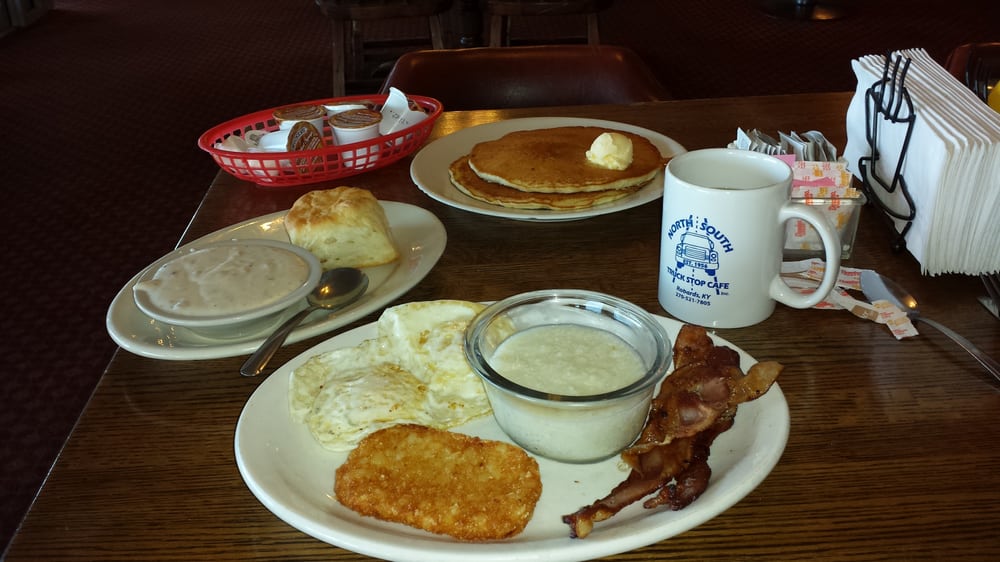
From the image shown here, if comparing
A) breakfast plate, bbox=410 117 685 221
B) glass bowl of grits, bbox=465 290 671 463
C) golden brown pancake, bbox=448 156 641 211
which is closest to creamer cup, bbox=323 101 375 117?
breakfast plate, bbox=410 117 685 221

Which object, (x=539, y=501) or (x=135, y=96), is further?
(x=135, y=96)

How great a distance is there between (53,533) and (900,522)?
698 millimetres

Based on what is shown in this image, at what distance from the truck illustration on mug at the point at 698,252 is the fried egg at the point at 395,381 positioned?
0.24 metres

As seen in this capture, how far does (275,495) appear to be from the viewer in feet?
2.12

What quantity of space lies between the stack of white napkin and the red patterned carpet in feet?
6.11

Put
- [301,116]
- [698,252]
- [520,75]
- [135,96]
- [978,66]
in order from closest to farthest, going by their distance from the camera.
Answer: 1. [698,252]
2. [301,116]
3. [978,66]
4. [520,75]
5. [135,96]

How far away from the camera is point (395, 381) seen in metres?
0.78

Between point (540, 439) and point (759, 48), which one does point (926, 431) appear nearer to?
point (540, 439)

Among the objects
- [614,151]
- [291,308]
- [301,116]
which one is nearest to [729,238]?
[614,151]

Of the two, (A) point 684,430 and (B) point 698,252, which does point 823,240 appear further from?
(A) point 684,430

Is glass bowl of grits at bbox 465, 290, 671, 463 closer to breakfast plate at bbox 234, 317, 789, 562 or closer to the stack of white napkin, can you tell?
breakfast plate at bbox 234, 317, 789, 562

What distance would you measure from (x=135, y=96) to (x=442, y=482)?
447cm

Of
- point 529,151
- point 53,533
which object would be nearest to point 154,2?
point 529,151

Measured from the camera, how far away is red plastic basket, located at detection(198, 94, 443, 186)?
1.28 metres
